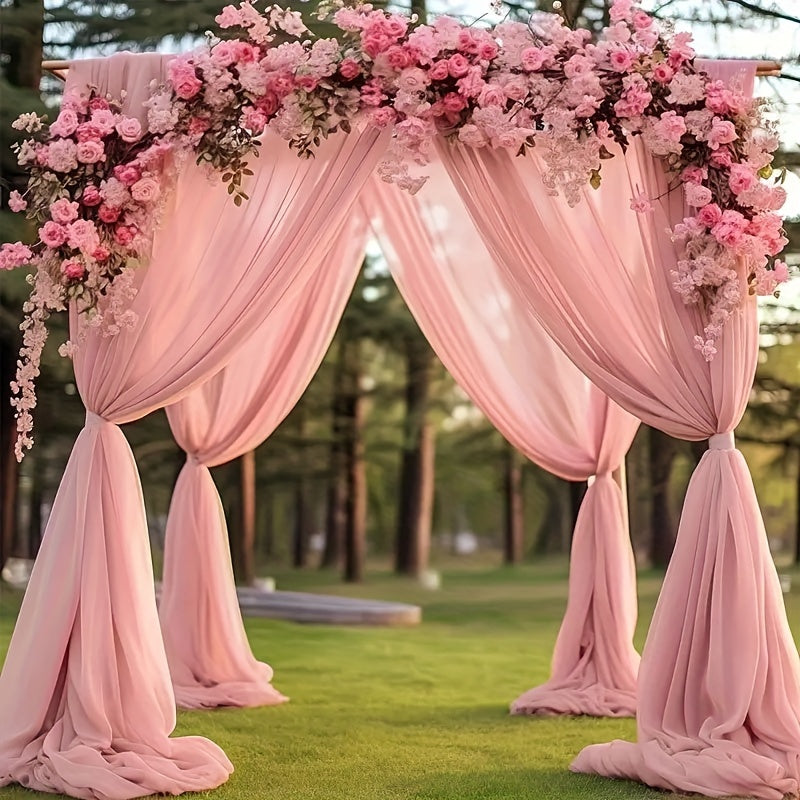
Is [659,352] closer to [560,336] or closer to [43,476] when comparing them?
[560,336]

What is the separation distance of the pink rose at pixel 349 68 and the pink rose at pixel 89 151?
909mm

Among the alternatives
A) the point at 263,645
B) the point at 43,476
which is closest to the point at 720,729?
the point at 263,645

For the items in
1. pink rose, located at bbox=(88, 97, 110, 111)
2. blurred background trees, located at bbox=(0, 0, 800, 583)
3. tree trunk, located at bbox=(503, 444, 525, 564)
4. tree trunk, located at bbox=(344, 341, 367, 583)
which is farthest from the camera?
tree trunk, located at bbox=(503, 444, 525, 564)

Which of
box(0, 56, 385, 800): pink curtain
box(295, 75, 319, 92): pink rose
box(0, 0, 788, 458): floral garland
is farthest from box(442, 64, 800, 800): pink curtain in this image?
box(0, 56, 385, 800): pink curtain

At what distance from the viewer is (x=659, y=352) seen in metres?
3.98

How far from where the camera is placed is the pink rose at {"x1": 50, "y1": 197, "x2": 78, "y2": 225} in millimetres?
3965

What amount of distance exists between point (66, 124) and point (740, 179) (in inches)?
93.9

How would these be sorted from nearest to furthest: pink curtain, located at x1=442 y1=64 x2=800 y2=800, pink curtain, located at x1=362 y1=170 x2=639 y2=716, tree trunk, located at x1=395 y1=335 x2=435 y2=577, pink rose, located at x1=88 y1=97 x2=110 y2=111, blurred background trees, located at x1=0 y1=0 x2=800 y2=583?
1. pink curtain, located at x1=442 y1=64 x2=800 y2=800
2. pink rose, located at x1=88 y1=97 x2=110 y2=111
3. pink curtain, located at x1=362 y1=170 x2=639 y2=716
4. blurred background trees, located at x1=0 y1=0 x2=800 y2=583
5. tree trunk, located at x1=395 y1=335 x2=435 y2=577

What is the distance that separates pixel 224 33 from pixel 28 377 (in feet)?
12.8

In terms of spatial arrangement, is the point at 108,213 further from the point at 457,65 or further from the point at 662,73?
the point at 662,73

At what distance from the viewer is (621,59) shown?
3816 mm

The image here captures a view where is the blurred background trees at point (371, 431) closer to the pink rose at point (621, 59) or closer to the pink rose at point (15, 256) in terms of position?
the pink rose at point (621, 59)

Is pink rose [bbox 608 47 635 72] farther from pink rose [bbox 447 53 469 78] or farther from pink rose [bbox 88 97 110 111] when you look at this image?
pink rose [bbox 88 97 110 111]

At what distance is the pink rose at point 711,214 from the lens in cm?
384
